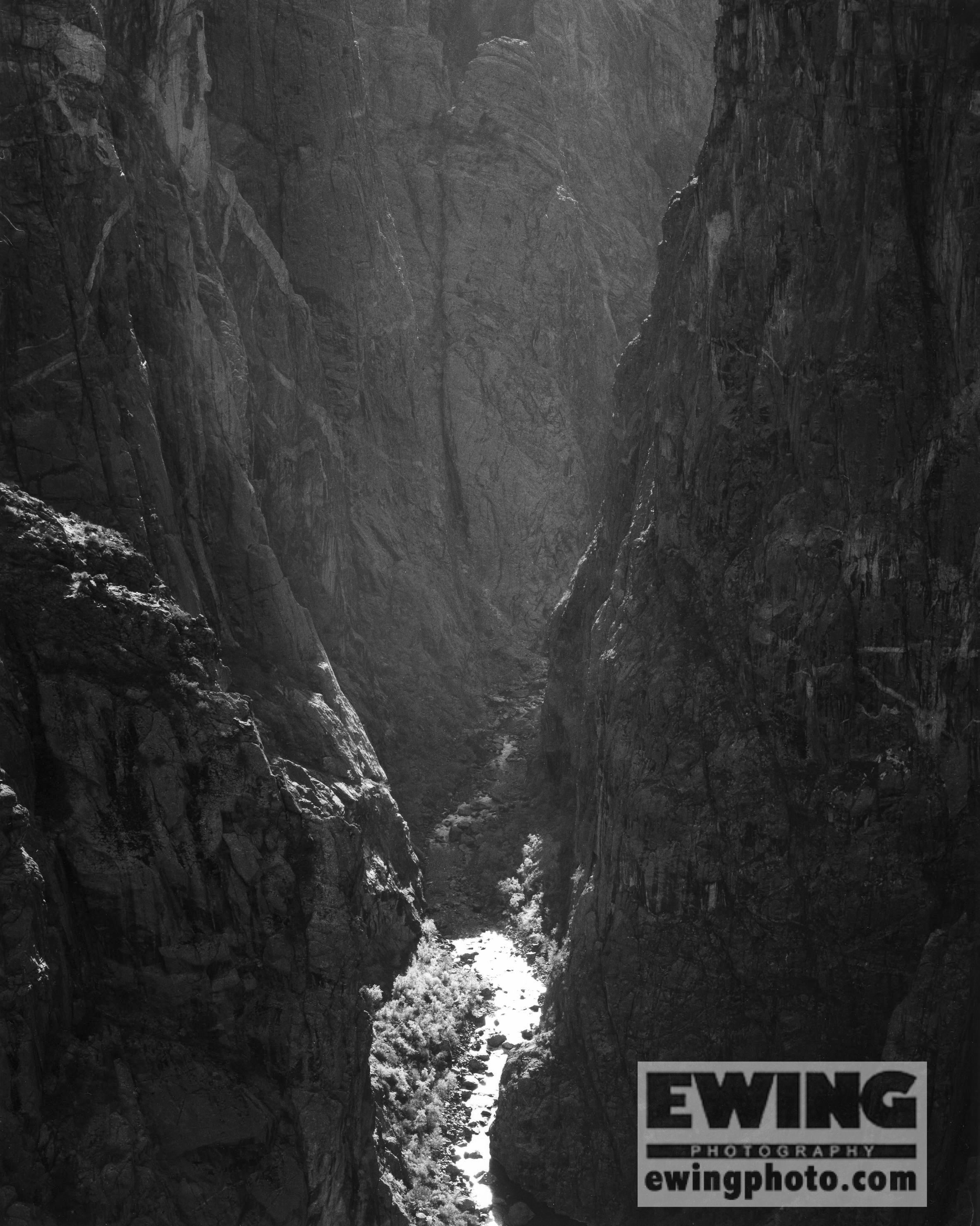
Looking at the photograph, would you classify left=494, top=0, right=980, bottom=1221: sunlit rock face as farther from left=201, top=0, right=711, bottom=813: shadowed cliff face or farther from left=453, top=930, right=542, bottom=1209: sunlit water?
left=201, top=0, right=711, bottom=813: shadowed cliff face

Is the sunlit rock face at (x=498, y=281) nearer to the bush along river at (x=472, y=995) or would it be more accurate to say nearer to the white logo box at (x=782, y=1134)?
the bush along river at (x=472, y=995)

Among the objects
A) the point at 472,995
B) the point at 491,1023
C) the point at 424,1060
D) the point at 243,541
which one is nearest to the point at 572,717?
the point at 472,995

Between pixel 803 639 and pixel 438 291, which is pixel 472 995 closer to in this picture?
pixel 803 639

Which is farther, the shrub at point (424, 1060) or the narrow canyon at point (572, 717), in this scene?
the shrub at point (424, 1060)

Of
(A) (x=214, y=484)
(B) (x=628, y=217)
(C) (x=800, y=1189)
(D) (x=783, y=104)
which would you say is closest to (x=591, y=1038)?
(C) (x=800, y=1189)

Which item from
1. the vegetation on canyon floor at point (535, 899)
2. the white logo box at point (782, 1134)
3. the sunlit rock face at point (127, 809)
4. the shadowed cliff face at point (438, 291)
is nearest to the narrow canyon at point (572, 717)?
the sunlit rock face at point (127, 809)

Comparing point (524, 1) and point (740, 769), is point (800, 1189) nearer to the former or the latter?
point (740, 769)
